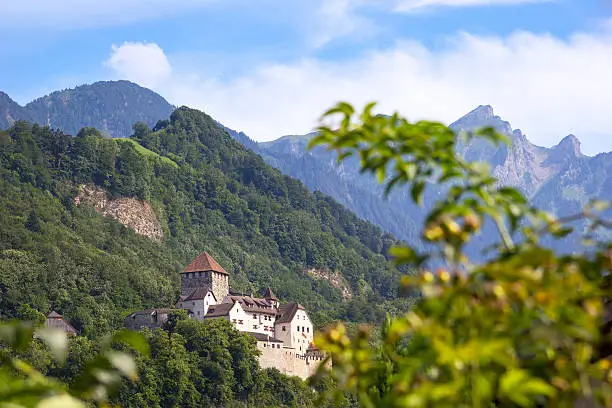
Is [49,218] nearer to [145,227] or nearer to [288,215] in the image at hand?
[145,227]

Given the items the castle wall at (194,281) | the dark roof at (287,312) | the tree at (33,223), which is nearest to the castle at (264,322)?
the dark roof at (287,312)

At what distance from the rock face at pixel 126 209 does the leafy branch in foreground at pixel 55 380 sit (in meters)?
120

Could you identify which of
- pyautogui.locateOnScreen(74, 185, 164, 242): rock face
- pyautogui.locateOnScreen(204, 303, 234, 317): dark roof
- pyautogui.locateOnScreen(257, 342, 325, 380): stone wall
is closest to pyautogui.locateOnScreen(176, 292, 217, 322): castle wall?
pyautogui.locateOnScreen(204, 303, 234, 317): dark roof

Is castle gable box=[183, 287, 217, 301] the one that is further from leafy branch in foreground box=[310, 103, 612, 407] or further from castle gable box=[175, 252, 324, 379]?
leafy branch in foreground box=[310, 103, 612, 407]

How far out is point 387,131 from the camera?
10.0ft

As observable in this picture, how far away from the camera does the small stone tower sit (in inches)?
3568

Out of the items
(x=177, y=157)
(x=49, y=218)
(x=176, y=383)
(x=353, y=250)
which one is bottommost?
(x=176, y=383)

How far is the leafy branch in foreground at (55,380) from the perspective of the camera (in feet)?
7.98

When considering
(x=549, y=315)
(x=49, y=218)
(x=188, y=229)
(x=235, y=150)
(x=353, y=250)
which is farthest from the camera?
(x=235, y=150)

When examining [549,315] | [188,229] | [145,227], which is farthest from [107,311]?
[549,315]

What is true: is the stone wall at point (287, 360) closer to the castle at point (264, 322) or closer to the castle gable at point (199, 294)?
the castle at point (264, 322)

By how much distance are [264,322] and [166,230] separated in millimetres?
53289

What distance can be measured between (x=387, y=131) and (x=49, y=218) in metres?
106

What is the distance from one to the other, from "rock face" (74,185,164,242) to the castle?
3893 centimetres
